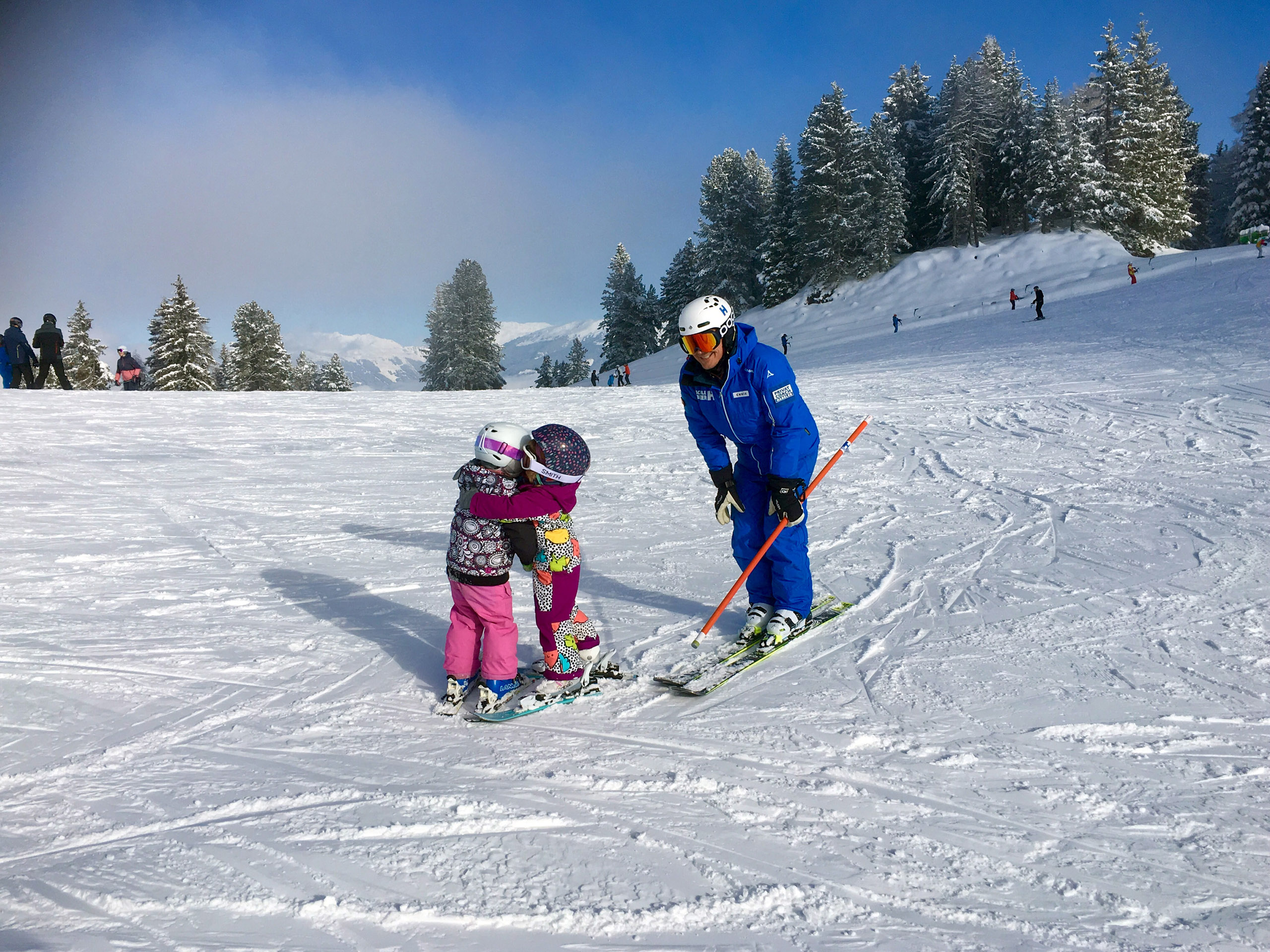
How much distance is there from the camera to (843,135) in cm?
4538

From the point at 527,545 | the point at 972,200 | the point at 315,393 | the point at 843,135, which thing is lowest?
the point at 527,545

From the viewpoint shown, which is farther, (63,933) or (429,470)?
(429,470)

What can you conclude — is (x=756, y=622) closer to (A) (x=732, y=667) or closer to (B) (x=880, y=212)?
(A) (x=732, y=667)

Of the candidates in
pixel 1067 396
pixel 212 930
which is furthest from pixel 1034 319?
pixel 212 930

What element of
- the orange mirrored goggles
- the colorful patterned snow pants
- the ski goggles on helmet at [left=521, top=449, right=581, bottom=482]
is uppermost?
the orange mirrored goggles

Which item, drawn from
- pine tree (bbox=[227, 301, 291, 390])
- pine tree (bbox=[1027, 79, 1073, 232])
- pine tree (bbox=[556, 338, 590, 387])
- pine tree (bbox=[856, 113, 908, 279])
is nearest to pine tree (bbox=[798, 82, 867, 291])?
pine tree (bbox=[856, 113, 908, 279])

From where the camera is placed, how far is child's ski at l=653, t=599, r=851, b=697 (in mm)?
4012

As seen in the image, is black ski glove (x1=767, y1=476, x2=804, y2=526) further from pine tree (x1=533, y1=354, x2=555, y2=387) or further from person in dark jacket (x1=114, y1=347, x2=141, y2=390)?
pine tree (x1=533, y1=354, x2=555, y2=387)

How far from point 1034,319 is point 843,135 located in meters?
25.6

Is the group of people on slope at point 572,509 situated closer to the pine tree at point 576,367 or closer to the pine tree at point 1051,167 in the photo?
the pine tree at point 1051,167

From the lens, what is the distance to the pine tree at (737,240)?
51594 millimetres

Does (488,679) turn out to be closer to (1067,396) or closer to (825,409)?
(825,409)

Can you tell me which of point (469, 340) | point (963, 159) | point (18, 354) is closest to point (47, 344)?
point (18, 354)

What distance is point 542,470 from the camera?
3.60 m
